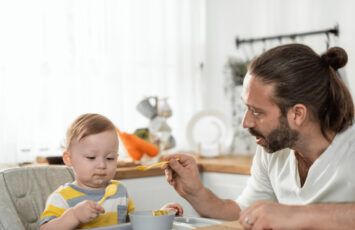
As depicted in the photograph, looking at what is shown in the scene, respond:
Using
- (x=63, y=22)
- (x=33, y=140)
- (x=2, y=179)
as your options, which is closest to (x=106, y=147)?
(x=2, y=179)

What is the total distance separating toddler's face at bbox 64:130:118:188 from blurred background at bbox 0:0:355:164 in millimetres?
1388

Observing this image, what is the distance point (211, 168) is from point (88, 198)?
1630 mm

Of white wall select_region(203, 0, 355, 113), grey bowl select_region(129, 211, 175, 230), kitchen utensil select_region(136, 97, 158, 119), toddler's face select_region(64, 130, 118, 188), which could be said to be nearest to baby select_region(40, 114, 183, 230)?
toddler's face select_region(64, 130, 118, 188)

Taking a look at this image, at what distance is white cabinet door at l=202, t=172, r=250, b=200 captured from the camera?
3236mm

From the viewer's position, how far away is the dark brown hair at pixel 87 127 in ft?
6.04

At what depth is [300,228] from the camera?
153 cm

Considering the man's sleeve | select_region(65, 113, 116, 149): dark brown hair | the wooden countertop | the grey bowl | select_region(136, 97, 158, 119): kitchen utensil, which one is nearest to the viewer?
the grey bowl

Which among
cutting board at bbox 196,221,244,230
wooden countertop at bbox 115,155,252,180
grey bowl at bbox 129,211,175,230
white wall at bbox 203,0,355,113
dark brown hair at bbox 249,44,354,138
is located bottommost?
wooden countertop at bbox 115,155,252,180

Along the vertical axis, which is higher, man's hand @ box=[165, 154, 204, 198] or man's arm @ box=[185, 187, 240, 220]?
man's hand @ box=[165, 154, 204, 198]

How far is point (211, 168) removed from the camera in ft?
11.1

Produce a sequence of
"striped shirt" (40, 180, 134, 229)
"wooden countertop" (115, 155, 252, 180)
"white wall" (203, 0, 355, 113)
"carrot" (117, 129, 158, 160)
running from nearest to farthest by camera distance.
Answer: "striped shirt" (40, 180, 134, 229), "wooden countertop" (115, 155, 252, 180), "carrot" (117, 129, 158, 160), "white wall" (203, 0, 355, 113)

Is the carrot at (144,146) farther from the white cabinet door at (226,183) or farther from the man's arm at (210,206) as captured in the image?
the man's arm at (210,206)

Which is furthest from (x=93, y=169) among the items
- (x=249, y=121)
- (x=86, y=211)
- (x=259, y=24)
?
(x=259, y=24)

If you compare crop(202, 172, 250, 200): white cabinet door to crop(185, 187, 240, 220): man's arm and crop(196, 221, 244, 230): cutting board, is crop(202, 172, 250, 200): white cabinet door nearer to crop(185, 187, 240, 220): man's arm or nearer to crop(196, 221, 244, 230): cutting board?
crop(185, 187, 240, 220): man's arm
